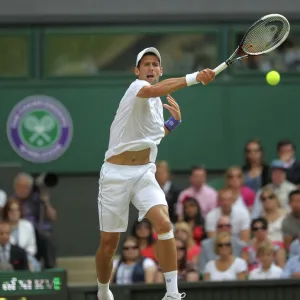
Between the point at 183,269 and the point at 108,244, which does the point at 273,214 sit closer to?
the point at 183,269

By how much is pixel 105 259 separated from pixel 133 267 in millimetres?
2503

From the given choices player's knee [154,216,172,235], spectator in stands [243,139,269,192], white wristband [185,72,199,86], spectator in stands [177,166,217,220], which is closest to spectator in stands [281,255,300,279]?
spectator in stands [177,166,217,220]

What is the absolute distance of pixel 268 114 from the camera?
1578 cm

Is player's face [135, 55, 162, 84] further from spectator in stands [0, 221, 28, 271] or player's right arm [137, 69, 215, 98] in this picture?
spectator in stands [0, 221, 28, 271]

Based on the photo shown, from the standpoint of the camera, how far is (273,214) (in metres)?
13.4

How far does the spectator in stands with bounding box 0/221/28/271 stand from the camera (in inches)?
490

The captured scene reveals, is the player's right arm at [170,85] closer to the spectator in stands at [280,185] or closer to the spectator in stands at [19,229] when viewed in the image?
the spectator in stands at [19,229]

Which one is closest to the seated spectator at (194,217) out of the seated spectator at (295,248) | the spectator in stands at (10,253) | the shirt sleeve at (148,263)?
the shirt sleeve at (148,263)

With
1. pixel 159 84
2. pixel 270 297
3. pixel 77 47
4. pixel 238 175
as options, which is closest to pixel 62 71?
pixel 77 47

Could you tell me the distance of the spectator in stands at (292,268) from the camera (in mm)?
12203

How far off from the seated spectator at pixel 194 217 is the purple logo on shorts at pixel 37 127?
2.69 metres

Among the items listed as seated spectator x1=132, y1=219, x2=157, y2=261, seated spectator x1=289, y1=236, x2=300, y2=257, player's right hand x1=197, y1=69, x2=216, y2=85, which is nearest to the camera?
player's right hand x1=197, y1=69, x2=216, y2=85

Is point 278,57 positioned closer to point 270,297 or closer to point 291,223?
point 291,223

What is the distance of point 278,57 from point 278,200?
9.02 ft
